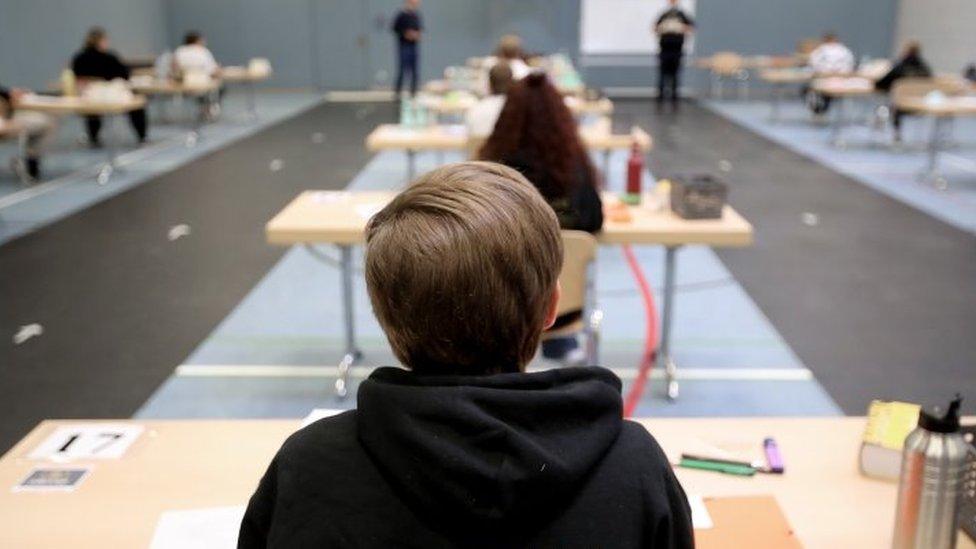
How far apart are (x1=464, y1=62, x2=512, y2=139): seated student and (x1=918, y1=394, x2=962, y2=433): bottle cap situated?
412 centimetres

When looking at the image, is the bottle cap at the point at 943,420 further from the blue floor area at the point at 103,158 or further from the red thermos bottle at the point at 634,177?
the blue floor area at the point at 103,158

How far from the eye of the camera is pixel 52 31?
41.8 feet

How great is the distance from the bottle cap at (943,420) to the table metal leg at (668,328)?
2452 mm

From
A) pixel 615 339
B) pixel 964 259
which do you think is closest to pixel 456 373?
pixel 615 339

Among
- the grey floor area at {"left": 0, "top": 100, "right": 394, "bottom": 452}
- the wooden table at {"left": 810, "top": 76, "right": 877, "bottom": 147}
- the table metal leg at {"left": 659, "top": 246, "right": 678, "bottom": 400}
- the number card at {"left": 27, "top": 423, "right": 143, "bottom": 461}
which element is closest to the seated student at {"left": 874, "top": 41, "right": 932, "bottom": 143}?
the wooden table at {"left": 810, "top": 76, "right": 877, "bottom": 147}

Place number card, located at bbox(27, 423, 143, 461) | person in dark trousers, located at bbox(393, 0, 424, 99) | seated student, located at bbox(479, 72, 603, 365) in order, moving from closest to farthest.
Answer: number card, located at bbox(27, 423, 143, 461) → seated student, located at bbox(479, 72, 603, 365) → person in dark trousers, located at bbox(393, 0, 424, 99)

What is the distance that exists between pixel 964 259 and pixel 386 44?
12623 millimetres

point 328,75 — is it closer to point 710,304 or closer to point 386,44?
point 386,44

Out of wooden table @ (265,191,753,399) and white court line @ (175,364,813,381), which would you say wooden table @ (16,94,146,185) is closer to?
white court line @ (175,364,813,381)

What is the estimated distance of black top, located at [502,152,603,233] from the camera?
130 inches

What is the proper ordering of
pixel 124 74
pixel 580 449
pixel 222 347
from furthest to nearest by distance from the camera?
pixel 124 74 < pixel 222 347 < pixel 580 449

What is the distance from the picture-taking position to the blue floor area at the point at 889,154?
7.35m

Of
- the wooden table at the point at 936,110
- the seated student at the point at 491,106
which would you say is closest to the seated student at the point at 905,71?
the wooden table at the point at 936,110

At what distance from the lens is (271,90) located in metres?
16.9
